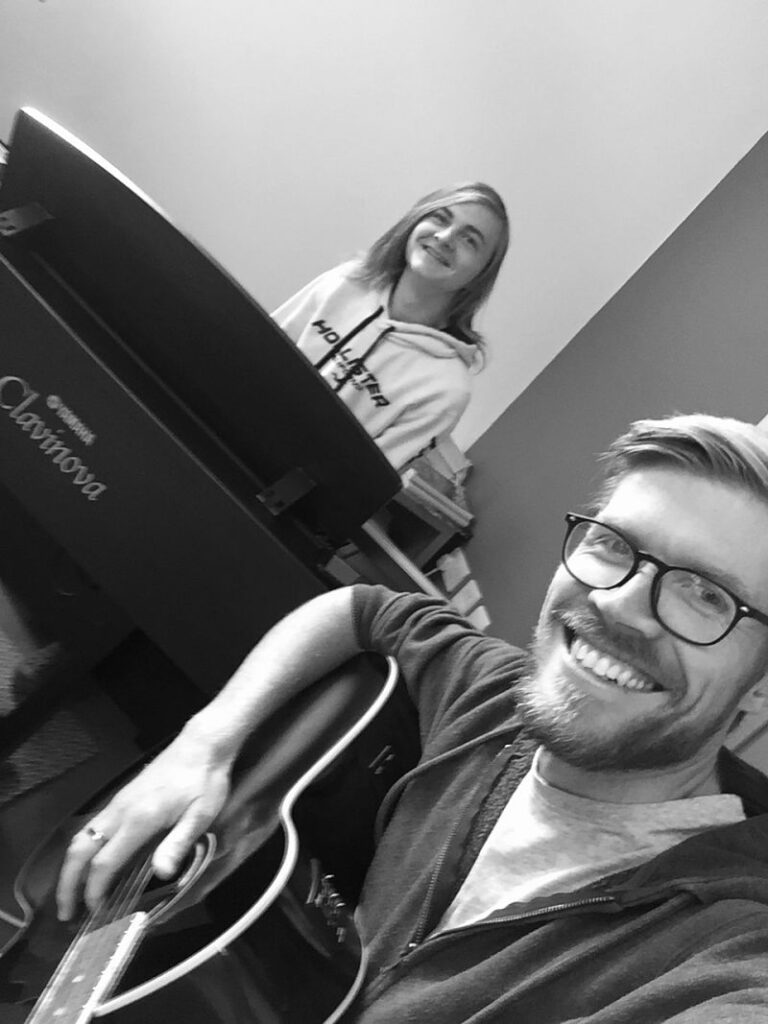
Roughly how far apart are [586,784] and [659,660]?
0.15m

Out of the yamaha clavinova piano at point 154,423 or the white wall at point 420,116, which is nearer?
the yamaha clavinova piano at point 154,423

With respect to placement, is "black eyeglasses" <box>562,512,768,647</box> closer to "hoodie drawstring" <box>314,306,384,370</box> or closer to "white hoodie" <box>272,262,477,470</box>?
"white hoodie" <box>272,262,477,470</box>

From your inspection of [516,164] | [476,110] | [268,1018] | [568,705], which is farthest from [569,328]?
[268,1018]

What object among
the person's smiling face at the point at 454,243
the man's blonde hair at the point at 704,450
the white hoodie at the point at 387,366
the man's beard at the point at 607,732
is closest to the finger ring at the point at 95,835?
the man's beard at the point at 607,732

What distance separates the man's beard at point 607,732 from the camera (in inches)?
29.4

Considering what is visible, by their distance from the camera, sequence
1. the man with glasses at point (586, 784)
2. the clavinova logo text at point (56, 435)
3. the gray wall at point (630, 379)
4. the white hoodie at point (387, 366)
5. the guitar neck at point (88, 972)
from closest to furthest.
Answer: the guitar neck at point (88, 972) → the man with glasses at point (586, 784) → the clavinova logo text at point (56, 435) → the gray wall at point (630, 379) → the white hoodie at point (387, 366)

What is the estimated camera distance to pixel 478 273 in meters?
1.67

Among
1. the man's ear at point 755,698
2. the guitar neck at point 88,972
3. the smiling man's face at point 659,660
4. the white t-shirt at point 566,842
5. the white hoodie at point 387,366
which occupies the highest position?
the white hoodie at point 387,366

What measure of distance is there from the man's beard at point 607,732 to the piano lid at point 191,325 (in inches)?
10.4

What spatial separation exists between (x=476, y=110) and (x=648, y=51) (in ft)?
1.46

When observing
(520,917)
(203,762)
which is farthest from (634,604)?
(203,762)

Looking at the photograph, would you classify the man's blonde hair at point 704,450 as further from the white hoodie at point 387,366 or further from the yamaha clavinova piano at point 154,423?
the white hoodie at point 387,366

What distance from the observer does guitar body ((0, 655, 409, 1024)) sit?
0.51 metres

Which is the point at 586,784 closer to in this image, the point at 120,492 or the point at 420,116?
the point at 120,492
